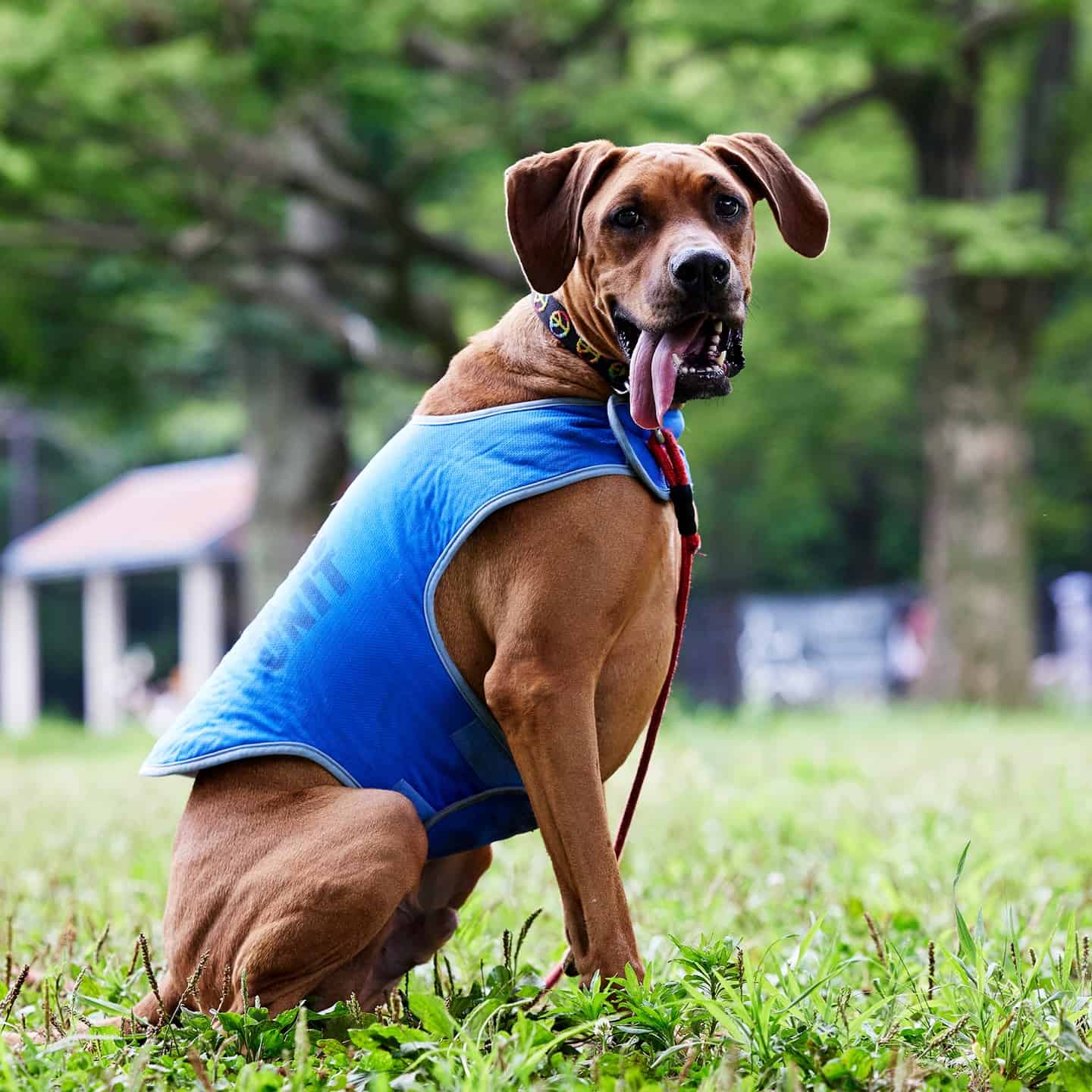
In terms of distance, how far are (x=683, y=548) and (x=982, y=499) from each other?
12.6 meters

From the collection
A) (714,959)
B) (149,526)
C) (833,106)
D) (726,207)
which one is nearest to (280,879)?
(714,959)

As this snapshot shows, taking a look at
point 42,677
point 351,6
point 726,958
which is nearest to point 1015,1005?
point 726,958

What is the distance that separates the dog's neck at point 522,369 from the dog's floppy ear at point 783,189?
1.55 ft

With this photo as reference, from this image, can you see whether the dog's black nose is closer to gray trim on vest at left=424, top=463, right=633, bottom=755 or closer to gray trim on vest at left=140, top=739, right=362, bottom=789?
gray trim on vest at left=424, top=463, right=633, bottom=755

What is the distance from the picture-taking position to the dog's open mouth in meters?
2.79

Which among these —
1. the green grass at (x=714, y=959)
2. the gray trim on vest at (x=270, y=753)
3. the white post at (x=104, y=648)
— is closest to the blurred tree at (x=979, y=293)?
the green grass at (x=714, y=959)

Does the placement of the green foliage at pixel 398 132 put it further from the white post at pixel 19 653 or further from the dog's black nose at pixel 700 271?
the white post at pixel 19 653

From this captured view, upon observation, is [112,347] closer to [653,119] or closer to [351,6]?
[351,6]

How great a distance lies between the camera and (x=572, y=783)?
109 inches

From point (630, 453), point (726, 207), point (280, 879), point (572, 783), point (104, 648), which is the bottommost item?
point (104, 648)

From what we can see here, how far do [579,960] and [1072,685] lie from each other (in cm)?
2430

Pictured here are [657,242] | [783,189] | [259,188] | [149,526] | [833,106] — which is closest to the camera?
[657,242]

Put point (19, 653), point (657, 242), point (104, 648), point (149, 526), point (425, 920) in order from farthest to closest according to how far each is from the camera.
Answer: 1. point (19, 653)
2. point (149, 526)
3. point (104, 648)
4. point (425, 920)
5. point (657, 242)

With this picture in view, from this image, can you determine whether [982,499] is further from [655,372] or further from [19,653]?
[19,653]
